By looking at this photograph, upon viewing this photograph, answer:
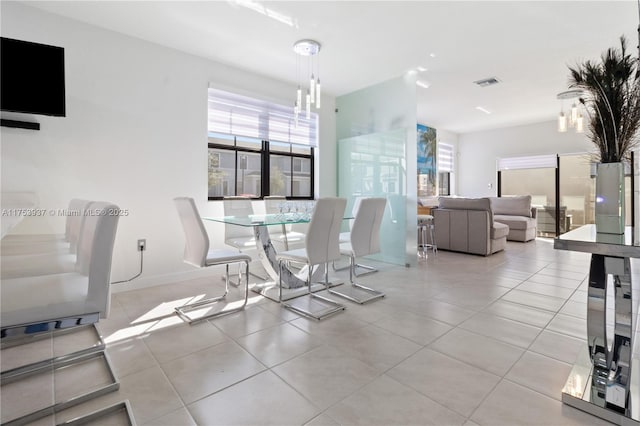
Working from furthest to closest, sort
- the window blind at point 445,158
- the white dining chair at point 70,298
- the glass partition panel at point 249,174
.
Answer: the window blind at point 445,158 → the glass partition panel at point 249,174 → the white dining chair at point 70,298

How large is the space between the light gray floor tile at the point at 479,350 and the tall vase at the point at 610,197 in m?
0.88

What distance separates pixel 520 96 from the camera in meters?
5.43

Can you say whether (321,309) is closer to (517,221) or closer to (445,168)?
(517,221)

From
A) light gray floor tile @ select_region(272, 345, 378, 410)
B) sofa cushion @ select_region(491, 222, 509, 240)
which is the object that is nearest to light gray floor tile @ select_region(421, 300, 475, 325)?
light gray floor tile @ select_region(272, 345, 378, 410)

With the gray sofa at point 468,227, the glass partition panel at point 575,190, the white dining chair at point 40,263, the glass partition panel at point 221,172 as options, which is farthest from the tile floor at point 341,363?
the glass partition panel at point 575,190

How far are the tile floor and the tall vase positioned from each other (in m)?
0.79

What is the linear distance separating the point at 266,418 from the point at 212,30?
3399mm

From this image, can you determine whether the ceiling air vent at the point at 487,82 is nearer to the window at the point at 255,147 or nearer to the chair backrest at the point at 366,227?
the window at the point at 255,147

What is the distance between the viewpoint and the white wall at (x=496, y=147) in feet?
23.4

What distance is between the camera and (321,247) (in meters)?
2.66

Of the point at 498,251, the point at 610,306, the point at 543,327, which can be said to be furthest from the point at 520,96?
the point at 543,327

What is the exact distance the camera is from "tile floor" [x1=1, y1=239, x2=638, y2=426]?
141 centimetres

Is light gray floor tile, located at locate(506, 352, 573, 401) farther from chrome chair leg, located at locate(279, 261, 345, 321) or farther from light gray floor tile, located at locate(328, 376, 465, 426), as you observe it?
chrome chair leg, located at locate(279, 261, 345, 321)

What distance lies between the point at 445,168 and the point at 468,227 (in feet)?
12.7
